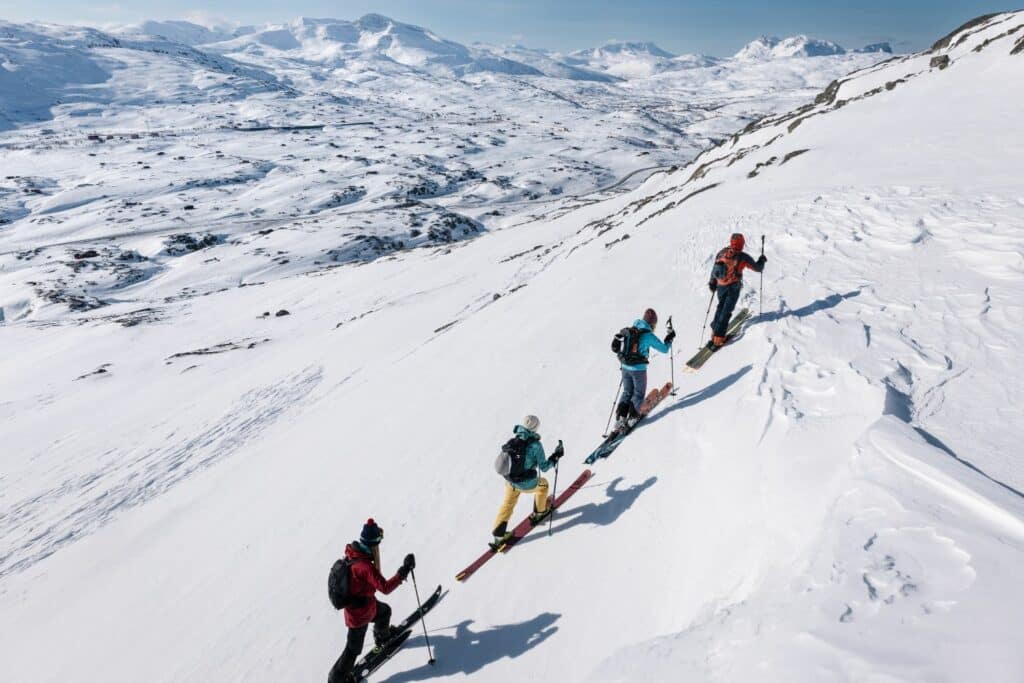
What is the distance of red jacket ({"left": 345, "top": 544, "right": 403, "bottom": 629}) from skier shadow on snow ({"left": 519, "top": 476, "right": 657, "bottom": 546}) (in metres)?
2.47

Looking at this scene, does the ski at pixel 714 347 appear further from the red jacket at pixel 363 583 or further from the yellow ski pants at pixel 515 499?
the red jacket at pixel 363 583

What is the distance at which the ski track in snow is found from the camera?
46.6 ft

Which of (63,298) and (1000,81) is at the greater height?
(1000,81)

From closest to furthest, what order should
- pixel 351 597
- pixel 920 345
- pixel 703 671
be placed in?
pixel 703 671, pixel 351 597, pixel 920 345

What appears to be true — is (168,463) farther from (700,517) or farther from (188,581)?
(700,517)

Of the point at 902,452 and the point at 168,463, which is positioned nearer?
the point at 902,452

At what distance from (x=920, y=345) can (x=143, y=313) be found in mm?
56865

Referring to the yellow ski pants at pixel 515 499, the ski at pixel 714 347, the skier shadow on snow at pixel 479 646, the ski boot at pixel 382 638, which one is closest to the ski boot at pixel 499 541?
the yellow ski pants at pixel 515 499

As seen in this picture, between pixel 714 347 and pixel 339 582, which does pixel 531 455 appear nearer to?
pixel 339 582

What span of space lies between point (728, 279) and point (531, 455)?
19.3ft

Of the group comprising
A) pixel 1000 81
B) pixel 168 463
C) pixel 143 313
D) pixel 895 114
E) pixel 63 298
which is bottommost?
pixel 63 298

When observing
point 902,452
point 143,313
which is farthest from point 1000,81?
point 143,313

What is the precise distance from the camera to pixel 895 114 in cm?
3089

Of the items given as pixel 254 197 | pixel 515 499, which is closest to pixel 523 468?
pixel 515 499
